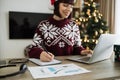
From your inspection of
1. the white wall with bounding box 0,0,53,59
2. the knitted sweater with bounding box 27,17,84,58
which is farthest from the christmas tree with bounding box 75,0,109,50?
the knitted sweater with bounding box 27,17,84,58

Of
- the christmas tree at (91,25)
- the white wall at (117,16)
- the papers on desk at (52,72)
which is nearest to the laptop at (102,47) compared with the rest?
the papers on desk at (52,72)

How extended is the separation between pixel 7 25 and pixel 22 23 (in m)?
0.33

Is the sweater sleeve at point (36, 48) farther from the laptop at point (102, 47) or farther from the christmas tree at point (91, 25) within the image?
the christmas tree at point (91, 25)

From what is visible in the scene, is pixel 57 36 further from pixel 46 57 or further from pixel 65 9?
pixel 46 57

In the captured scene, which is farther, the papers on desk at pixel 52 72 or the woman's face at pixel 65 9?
the woman's face at pixel 65 9

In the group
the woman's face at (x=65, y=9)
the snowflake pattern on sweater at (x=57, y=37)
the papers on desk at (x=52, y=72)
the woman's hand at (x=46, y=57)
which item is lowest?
the papers on desk at (x=52, y=72)

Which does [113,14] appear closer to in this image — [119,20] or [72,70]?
[119,20]

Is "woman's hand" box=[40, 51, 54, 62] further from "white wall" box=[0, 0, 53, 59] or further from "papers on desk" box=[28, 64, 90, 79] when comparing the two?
"white wall" box=[0, 0, 53, 59]

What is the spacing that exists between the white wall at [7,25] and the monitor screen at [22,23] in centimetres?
10

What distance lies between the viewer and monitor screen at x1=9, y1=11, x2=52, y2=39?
4023mm

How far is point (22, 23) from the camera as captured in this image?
413 cm

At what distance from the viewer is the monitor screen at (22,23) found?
4.02m

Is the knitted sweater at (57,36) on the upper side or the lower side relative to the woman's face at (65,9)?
lower

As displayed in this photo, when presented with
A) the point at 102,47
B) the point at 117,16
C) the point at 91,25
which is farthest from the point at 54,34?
the point at 117,16
